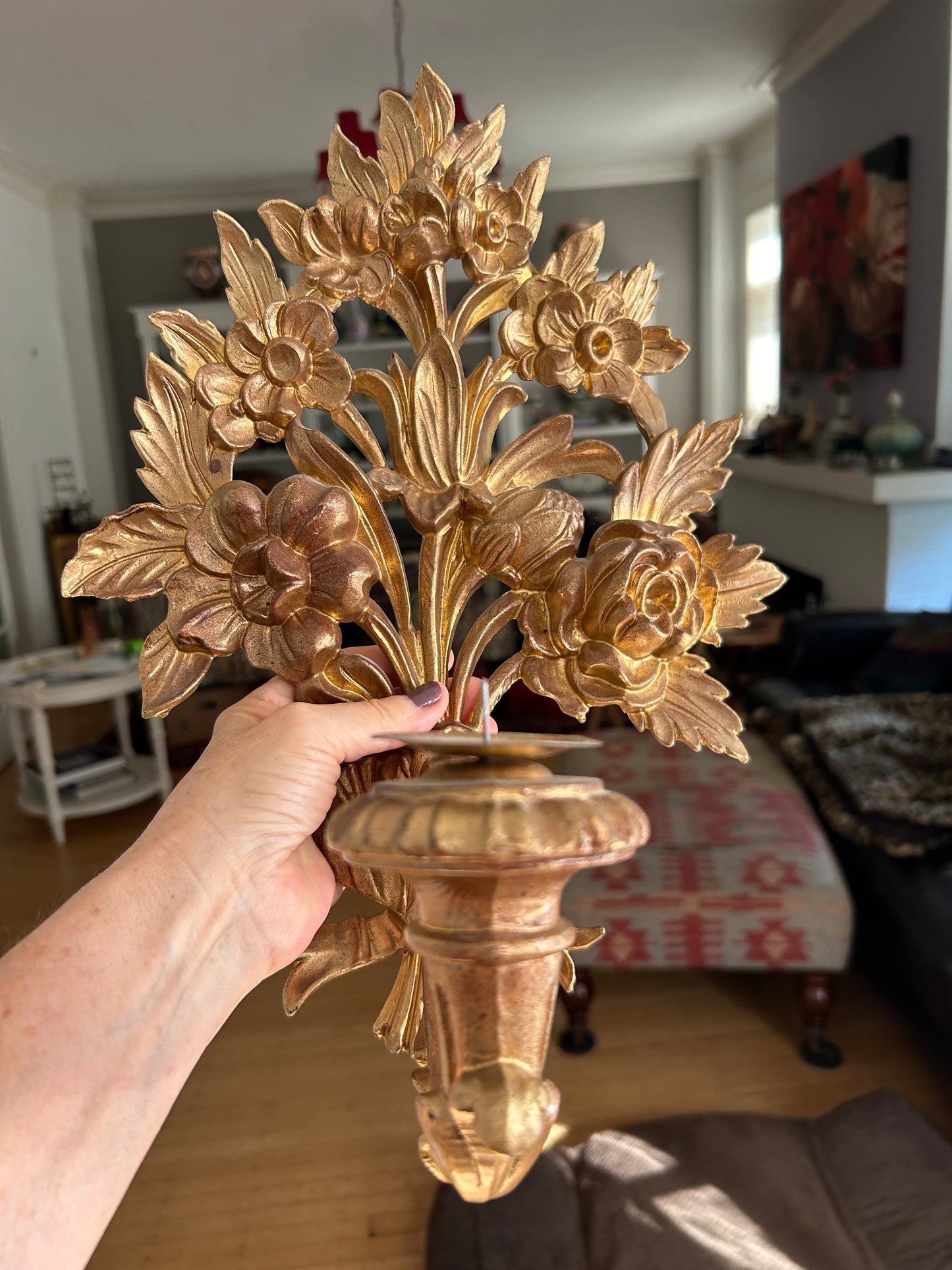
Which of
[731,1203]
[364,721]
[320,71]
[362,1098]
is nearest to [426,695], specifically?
[364,721]

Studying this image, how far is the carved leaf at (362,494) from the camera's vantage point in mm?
491

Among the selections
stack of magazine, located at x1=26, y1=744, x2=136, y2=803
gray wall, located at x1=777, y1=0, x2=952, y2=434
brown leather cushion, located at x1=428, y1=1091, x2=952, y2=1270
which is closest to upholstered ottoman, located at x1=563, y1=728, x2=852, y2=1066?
brown leather cushion, located at x1=428, y1=1091, x2=952, y2=1270

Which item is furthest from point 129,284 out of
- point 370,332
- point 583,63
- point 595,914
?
point 595,914

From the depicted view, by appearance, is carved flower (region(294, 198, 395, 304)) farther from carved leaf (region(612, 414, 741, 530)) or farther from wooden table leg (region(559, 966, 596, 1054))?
wooden table leg (region(559, 966, 596, 1054))

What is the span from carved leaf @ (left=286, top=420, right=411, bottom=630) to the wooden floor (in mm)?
1386

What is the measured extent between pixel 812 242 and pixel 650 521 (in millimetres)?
3816

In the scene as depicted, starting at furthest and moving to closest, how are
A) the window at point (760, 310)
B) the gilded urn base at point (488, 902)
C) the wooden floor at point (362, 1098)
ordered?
the window at point (760, 310) → the wooden floor at point (362, 1098) → the gilded urn base at point (488, 902)

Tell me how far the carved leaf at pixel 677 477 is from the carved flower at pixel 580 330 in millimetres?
33

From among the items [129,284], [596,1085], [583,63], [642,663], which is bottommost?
[596,1085]

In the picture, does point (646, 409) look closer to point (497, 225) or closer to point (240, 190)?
point (497, 225)

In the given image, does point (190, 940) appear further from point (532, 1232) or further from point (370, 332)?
point (370, 332)

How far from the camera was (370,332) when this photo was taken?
16.3 ft

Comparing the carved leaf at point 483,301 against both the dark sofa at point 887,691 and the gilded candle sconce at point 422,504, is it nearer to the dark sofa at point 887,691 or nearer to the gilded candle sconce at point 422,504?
the gilded candle sconce at point 422,504

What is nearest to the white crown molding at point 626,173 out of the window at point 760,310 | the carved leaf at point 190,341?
the window at point 760,310
